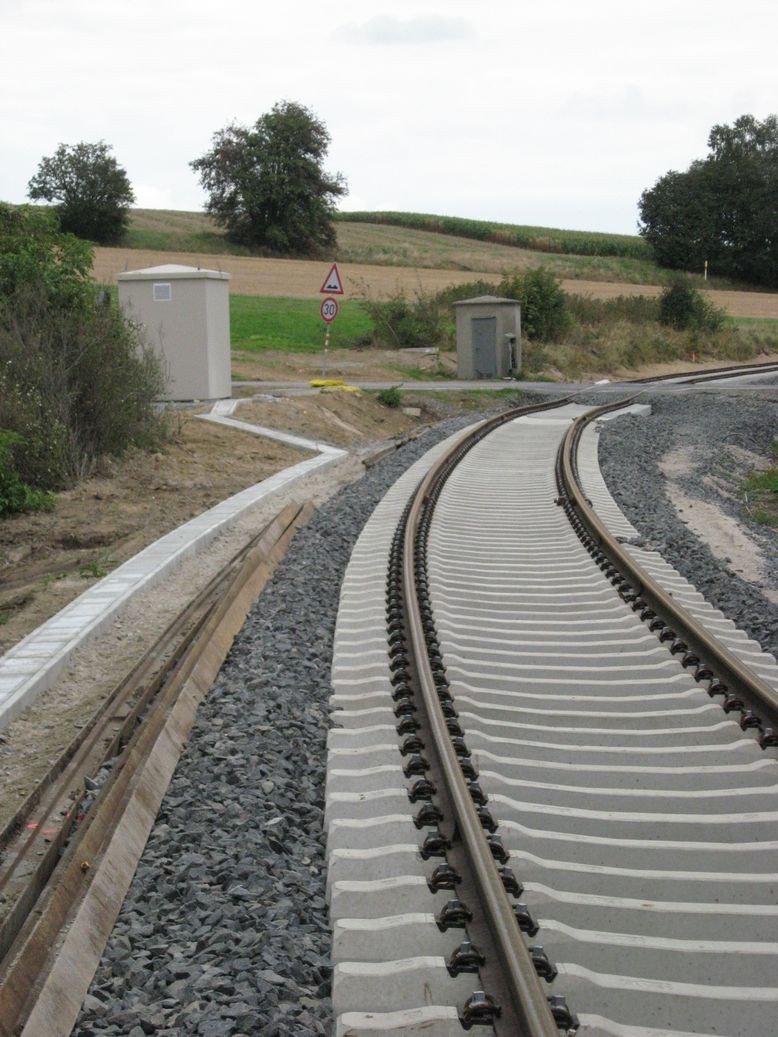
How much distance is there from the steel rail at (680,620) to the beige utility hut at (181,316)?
9.48 metres

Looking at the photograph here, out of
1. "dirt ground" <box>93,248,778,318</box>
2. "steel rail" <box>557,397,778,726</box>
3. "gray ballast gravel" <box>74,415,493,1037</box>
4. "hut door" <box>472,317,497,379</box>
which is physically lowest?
"gray ballast gravel" <box>74,415,493,1037</box>

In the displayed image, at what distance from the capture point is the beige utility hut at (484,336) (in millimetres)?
32344

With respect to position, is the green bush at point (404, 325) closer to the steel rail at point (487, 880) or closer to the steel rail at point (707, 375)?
the steel rail at point (707, 375)

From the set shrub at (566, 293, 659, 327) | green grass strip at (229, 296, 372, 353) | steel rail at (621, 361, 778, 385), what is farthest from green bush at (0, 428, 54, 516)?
shrub at (566, 293, 659, 327)

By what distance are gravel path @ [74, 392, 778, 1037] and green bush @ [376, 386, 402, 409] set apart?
15.7m

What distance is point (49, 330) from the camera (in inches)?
572

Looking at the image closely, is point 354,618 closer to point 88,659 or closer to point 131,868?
point 88,659

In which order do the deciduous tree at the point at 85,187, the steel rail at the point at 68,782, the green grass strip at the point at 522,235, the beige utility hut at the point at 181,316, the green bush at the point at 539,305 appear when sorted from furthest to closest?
the green grass strip at the point at 522,235 → the deciduous tree at the point at 85,187 → the green bush at the point at 539,305 → the beige utility hut at the point at 181,316 → the steel rail at the point at 68,782

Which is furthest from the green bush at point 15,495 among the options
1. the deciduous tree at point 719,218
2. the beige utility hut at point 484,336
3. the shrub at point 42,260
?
the deciduous tree at point 719,218

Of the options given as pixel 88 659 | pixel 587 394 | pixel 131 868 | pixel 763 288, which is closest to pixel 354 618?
pixel 88 659

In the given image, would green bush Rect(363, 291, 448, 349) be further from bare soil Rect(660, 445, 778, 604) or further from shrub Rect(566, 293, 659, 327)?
bare soil Rect(660, 445, 778, 604)

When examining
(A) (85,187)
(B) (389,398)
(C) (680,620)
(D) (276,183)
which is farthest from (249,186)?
(C) (680,620)

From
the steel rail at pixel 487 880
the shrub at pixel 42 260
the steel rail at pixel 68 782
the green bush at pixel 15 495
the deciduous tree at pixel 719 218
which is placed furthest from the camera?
the deciduous tree at pixel 719 218

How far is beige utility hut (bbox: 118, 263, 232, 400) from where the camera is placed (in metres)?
20.7
